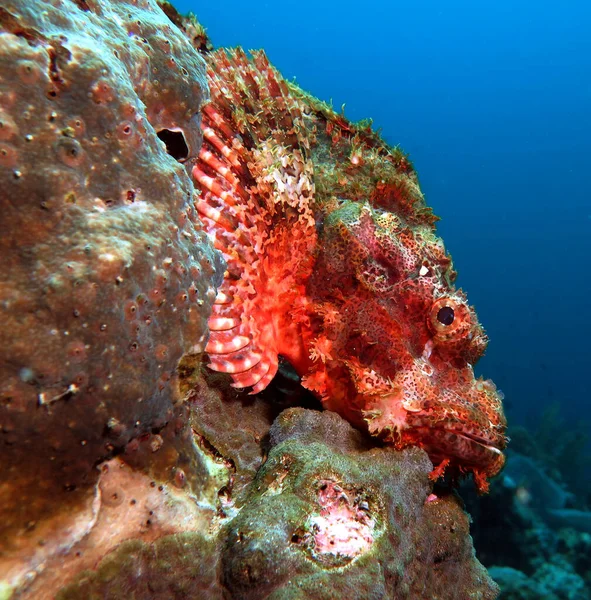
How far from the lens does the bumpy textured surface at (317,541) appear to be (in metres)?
2.06

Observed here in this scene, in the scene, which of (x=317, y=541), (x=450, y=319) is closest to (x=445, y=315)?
(x=450, y=319)

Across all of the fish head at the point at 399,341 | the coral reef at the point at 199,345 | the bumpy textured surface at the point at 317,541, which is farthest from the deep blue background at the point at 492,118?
the bumpy textured surface at the point at 317,541

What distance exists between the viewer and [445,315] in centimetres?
364

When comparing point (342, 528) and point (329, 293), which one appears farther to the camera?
point (329, 293)

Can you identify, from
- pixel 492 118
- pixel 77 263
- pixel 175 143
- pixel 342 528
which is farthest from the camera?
pixel 492 118

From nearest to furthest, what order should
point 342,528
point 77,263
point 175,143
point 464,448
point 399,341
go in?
point 77,263
point 342,528
point 175,143
point 464,448
point 399,341

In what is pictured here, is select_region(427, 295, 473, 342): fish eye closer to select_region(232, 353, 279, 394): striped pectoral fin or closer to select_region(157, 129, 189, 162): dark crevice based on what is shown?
select_region(232, 353, 279, 394): striped pectoral fin

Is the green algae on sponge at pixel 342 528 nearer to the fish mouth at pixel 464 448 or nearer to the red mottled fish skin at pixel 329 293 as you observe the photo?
the fish mouth at pixel 464 448

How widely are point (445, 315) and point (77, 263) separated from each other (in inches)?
112

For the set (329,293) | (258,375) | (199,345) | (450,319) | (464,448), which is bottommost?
(258,375)

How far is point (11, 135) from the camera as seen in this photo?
1692mm

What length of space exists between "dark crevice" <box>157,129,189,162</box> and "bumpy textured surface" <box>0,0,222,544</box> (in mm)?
575

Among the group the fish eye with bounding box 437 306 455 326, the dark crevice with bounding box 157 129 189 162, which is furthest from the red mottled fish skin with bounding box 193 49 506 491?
the dark crevice with bounding box 157 129 189 162

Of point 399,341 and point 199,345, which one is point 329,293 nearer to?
point 399,341
